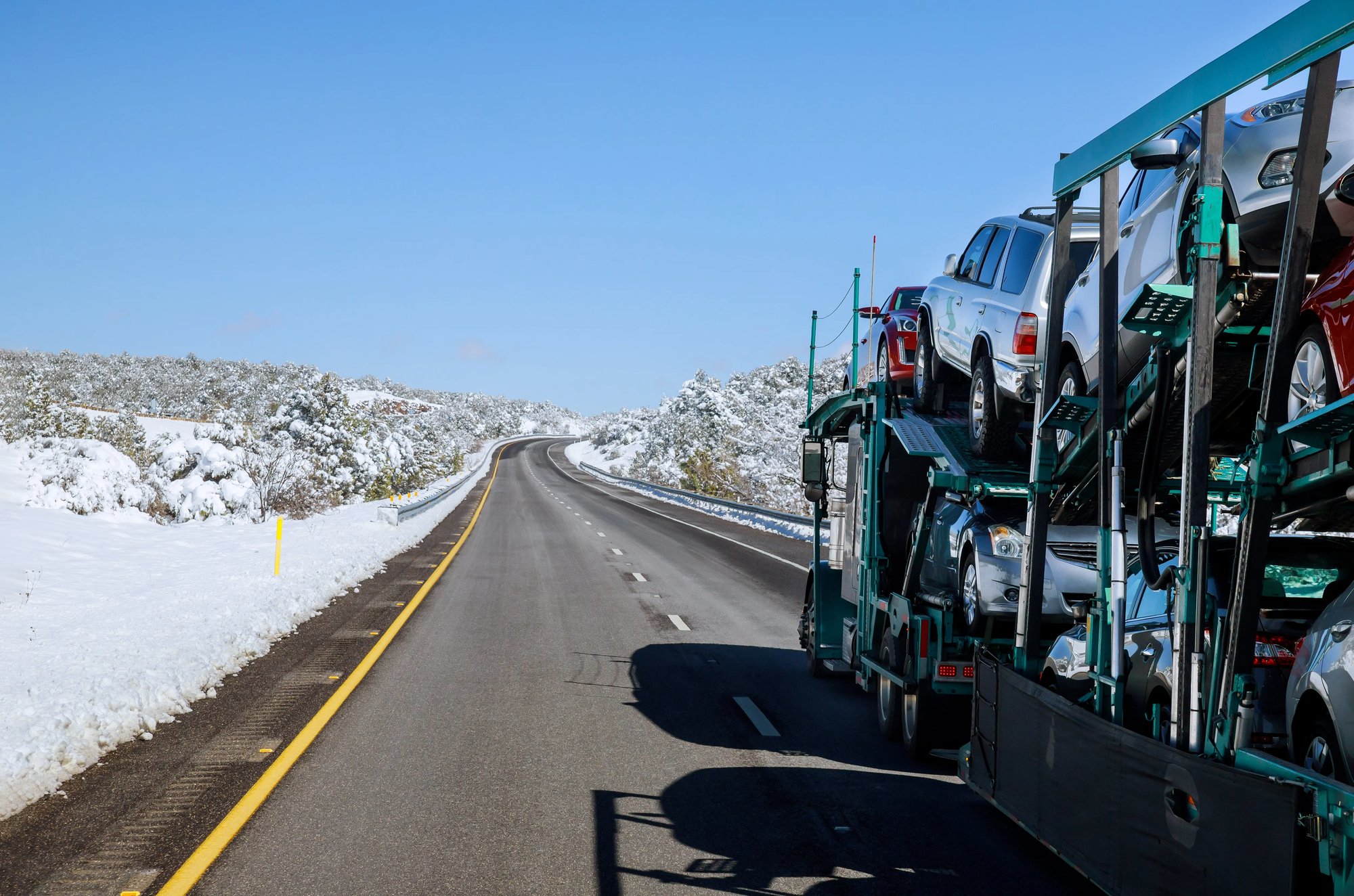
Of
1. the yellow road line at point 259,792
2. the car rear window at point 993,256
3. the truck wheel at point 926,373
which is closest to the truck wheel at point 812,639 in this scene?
the truck wheel at point 926,373

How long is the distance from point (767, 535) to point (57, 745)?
2975 centimetres

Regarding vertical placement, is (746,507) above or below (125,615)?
above

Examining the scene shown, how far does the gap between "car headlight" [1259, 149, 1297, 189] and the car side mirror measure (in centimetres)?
34

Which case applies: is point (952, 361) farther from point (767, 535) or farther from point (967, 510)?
point (767, 535)

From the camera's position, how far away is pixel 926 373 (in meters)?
11.1

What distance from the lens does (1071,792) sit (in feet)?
17.7

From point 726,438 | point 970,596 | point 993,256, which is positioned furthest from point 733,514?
point 726,438

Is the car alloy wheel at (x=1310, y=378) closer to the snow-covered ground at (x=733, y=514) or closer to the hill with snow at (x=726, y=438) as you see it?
the snow-covered ground at (x=733, y=514)

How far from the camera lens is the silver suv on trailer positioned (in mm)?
8547

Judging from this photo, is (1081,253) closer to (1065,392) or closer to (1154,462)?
(1065,392)

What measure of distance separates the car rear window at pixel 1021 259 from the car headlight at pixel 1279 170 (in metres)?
3.83

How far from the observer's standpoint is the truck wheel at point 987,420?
8758mm

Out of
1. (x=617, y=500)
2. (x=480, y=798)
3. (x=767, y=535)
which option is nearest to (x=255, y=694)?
(x=480, y=798)

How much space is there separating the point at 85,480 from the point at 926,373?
127 feet
